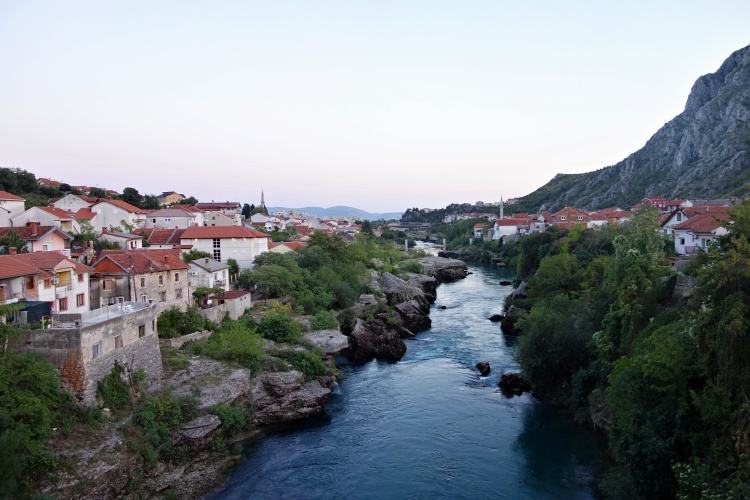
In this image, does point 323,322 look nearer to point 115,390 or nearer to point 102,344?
point 115,390

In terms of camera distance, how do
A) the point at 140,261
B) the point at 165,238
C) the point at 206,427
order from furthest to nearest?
the point at 165,238
the point at 140,261
the point at 206,427

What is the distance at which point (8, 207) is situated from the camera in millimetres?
38812

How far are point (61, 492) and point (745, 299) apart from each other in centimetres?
1822

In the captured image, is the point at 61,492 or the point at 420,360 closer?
the point at 61,492

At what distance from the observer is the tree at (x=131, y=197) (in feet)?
228

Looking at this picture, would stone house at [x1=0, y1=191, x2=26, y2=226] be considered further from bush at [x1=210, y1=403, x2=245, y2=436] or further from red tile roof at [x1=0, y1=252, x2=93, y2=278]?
bush at [x1=210, y1=403, x2=245, y2=436]

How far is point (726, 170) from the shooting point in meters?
80.9

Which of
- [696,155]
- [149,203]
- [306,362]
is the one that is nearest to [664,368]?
[306,362]

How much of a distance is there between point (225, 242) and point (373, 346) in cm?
1418

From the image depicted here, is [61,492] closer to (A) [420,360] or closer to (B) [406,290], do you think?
(A) [420,360]

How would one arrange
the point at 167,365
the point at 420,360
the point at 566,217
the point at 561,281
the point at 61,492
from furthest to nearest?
the point at 566,217 < the point at 561,281 < the point at 420,360 < the point at 167,365 < the point at 61,492

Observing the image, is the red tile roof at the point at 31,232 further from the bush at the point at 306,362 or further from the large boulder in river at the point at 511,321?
the large boulder in river at the point at 511,321

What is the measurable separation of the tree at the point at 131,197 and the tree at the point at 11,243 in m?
43.8

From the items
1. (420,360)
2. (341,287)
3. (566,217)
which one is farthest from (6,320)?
(566,217)
